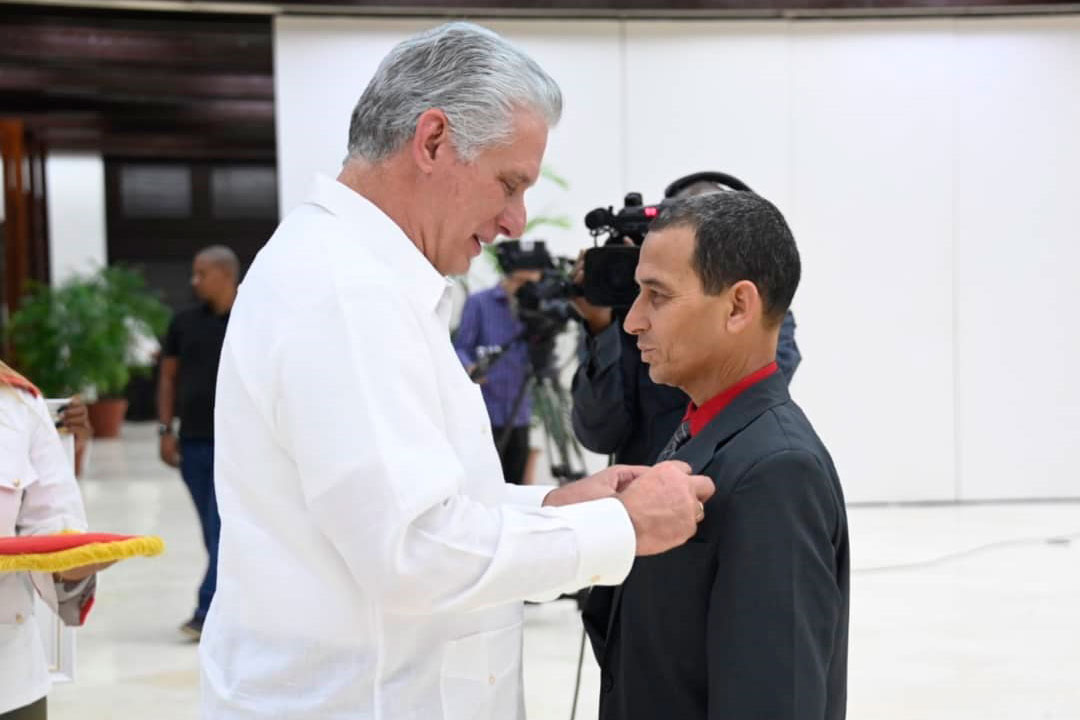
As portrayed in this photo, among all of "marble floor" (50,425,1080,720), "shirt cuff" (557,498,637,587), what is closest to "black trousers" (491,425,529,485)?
"marble floor" (50,425,1080,720)

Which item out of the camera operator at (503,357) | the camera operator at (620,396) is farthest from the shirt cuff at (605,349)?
the camera operator at (503,357)

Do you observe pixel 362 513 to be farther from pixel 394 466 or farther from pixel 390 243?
pixel 390 243

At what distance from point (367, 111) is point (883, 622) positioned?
13.9ft

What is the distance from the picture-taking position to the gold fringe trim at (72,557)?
205 centimetres

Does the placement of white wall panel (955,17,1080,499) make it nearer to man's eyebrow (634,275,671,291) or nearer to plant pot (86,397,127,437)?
man's eyebrow (634,275,671,291)

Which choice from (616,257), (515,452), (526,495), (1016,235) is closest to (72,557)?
(526,495)

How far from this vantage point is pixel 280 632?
1.37m

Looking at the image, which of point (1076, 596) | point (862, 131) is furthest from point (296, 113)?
point (1076, 596)

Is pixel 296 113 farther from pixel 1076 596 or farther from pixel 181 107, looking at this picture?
pixel 181 107

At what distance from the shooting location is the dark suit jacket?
1.30 metres

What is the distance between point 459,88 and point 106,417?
14.1 metres

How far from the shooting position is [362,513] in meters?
1.23

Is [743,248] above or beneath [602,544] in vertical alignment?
above

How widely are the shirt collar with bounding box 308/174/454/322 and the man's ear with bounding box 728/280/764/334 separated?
13.5 inches
